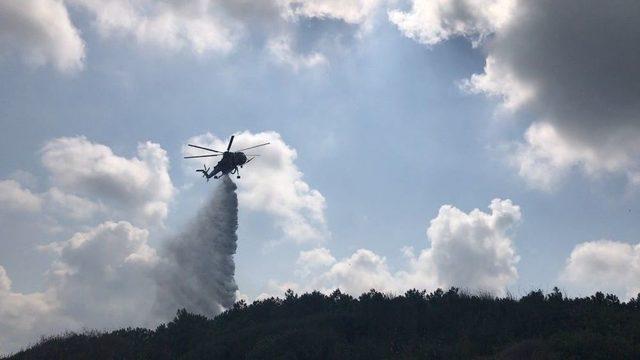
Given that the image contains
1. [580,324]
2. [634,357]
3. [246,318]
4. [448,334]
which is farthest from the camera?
[246,318]

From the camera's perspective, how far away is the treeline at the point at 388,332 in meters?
24.1

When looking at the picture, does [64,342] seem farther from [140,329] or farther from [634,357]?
[634,357]

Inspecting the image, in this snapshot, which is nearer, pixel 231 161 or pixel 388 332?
pixel 388 332

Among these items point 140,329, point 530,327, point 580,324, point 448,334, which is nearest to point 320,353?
point 448,334

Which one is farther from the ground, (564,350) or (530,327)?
(530,327)

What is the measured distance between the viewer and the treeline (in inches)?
949

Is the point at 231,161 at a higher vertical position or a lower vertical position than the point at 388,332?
higher

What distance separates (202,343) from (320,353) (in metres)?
7.90

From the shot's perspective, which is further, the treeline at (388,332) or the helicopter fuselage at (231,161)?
the helicopter fuselage at (231,161)

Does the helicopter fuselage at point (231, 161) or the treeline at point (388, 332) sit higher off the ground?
the helicopter fuselage at point (231, 161)

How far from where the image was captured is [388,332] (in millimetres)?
A: 31234

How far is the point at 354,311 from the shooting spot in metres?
34.8

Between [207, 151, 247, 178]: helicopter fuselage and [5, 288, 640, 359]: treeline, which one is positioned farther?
[207, 151, 247, 178]: helicopter fuselage

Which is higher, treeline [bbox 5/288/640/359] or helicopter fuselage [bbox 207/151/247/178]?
helicopter fuselage [bbox 207/151/247/178]
